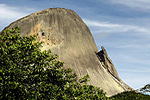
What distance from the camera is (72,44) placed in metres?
51.7

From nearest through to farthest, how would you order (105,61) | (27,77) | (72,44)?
(27,77)
(72,44)
(105,61)

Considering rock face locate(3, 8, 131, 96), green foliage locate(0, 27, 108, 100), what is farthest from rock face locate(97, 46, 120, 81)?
green foliage locate(0, 27, 108, 100)

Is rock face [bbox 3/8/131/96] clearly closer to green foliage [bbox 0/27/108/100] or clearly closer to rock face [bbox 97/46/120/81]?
rock face [bbox 97/46/120/81]

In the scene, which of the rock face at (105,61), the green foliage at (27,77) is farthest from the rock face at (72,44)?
the green foliage at (27,77)

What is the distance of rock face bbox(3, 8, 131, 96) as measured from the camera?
48281 millimetres

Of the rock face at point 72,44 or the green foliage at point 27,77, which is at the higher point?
the rock face at point 72,44

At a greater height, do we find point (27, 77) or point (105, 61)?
point (105, 61)

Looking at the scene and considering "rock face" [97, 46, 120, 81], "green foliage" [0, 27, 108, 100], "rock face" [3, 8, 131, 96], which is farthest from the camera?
"rock face" [97, 46, 120, 81]

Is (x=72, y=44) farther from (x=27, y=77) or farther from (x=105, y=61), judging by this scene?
(x=27, y=77)

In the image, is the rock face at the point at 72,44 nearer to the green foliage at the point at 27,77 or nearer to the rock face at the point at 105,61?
the rock face at the point at 105,61

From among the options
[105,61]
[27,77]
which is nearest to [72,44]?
[105,61]

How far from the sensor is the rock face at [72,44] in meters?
48.3

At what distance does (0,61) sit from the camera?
1681 cm

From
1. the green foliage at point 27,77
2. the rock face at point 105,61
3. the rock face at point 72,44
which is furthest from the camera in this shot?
the rock face at point 105,61
